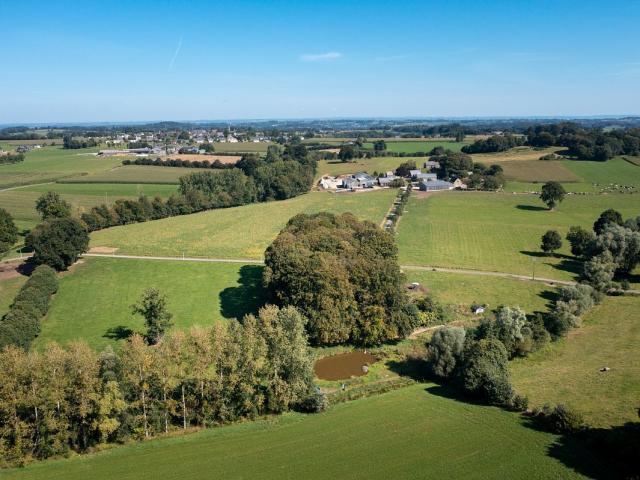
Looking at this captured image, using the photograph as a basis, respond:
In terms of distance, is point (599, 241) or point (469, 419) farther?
point (599, 241)

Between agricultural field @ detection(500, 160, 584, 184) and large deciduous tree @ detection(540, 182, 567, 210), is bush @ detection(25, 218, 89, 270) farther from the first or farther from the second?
agricultural field @ detection(500, 160, 584, 184)

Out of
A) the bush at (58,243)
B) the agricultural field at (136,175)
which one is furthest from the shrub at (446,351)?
the agricultural field at (136,175)

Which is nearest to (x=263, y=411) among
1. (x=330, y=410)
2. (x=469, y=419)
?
(x=330, y=410)

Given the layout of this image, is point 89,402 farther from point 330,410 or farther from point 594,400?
point 594,400

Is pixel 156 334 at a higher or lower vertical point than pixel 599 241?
lower

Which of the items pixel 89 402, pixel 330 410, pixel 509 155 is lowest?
pixel 330 410

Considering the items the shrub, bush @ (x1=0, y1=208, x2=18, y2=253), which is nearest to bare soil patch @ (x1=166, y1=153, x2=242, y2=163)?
bush @ (x1=0, y1=208, x2=18, y2=253)

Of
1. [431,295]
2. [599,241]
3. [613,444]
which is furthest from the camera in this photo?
[599,241]

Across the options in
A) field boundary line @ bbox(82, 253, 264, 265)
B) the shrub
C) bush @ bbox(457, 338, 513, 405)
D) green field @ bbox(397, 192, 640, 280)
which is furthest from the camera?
field boundary line @ bbox(82, 253, 264, 265)
